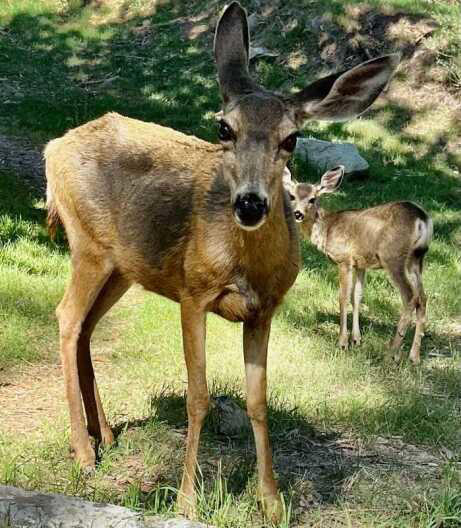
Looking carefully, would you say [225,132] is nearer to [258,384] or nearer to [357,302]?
[258,384]

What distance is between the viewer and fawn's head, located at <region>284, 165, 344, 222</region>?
948 centimetres

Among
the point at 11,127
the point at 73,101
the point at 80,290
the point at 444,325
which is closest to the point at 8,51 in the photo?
the point at 73,101

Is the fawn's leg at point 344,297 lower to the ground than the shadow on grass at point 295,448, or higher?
lower

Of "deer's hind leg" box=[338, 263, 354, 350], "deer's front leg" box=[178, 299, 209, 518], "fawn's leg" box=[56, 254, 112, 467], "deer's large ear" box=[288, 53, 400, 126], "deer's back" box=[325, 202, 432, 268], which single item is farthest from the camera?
"deer's back" box=[325, 202, 432, 268]

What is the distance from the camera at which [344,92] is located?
427 cm

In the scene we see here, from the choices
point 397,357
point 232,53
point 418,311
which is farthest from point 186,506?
point 418,311

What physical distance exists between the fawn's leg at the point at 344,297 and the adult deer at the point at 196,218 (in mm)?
2766

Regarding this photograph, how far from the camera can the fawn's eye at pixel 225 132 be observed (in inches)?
160

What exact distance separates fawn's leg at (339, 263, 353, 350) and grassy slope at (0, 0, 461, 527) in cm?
12

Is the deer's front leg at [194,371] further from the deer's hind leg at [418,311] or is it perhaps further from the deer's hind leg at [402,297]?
the deer's hind leg at [418,311]

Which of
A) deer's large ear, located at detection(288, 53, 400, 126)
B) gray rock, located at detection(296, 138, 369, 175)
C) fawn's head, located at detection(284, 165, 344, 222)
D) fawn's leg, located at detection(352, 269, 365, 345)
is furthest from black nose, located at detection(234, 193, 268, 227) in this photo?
gray rock, located at detection(296, 138, 369, 175)

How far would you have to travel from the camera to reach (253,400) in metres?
4.46

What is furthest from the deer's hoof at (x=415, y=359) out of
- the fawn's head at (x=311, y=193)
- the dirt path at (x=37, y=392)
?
the fawn's head at (x=311, y=193)

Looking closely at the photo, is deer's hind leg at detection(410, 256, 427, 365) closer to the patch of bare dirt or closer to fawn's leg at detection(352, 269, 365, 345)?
fawn's leg at detection(352, 269, 365, 345)
